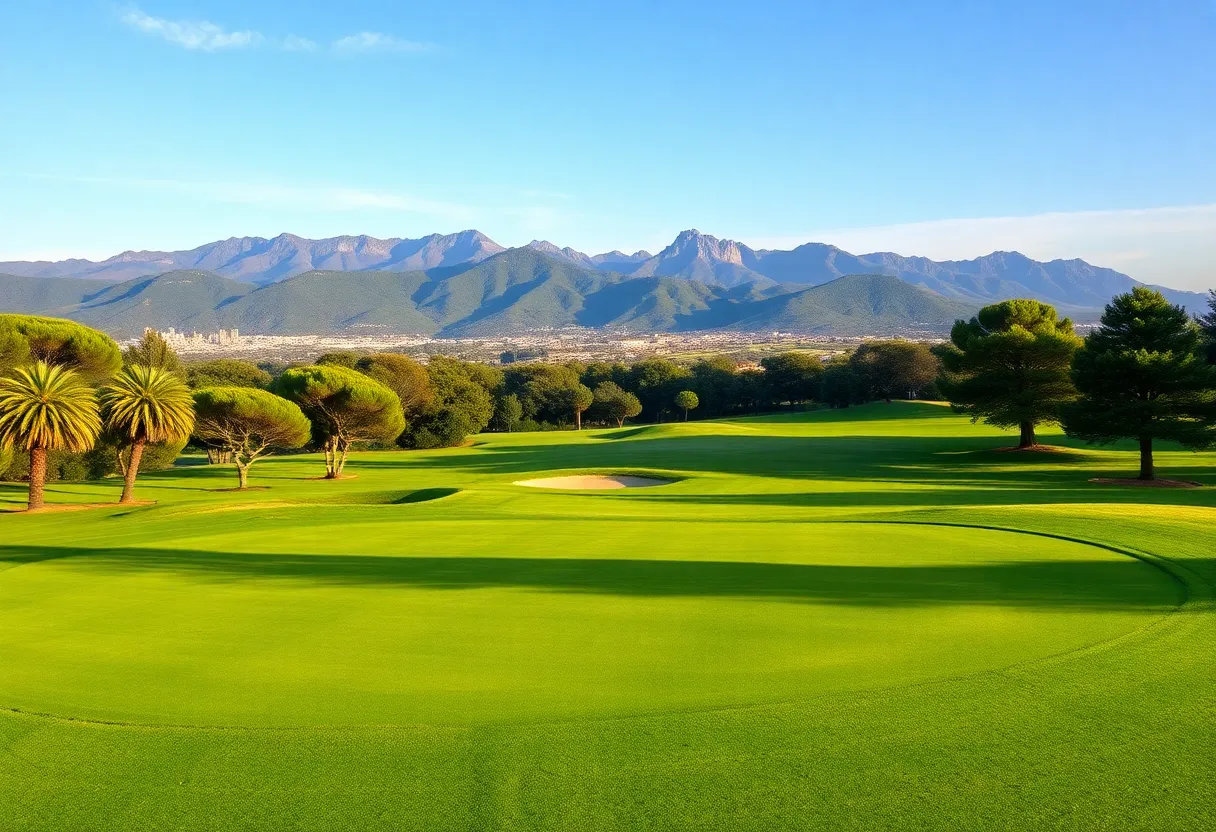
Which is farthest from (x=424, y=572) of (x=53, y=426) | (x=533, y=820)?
(x=53, y=426)

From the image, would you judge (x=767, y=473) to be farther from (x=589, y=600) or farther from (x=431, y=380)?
(x=431, y=380)

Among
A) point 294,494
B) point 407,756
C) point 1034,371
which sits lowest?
point 294,494

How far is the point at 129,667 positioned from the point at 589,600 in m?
5.44

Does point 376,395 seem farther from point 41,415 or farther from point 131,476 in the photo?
point 41,415

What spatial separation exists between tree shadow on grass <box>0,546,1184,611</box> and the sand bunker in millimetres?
22880

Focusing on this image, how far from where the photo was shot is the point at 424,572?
46.1 ft

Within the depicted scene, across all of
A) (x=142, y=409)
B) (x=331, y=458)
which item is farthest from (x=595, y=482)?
(x=142, y=409)

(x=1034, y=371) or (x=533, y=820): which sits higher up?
(x=1034, y=371)

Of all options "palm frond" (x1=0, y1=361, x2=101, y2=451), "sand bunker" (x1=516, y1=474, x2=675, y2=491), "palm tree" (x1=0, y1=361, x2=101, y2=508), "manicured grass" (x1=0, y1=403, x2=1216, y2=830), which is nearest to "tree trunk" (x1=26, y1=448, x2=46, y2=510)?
"palm tree" (x1=0, y1=361, x2=101, y2=508)

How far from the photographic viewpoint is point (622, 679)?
8.23 metres

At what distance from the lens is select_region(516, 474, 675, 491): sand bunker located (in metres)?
38.5

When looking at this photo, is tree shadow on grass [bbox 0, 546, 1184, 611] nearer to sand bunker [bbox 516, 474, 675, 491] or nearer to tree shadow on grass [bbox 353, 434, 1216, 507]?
tree shadow on grass [bbox 353, 434, 1216, 507]

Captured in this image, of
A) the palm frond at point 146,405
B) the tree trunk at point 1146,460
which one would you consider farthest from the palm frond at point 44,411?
the tree trunk at point 1146,460

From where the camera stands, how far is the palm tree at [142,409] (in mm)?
37125
